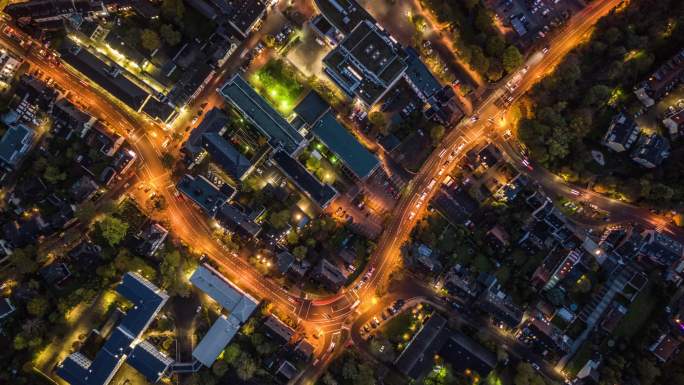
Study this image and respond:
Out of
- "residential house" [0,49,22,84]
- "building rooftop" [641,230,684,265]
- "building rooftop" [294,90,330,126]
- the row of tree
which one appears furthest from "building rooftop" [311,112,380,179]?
"residential house" [0,49,22,84]

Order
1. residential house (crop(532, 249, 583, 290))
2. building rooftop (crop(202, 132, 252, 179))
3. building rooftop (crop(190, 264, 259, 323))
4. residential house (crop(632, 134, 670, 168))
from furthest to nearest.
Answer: residential house (crop(532, 249, 583, 290)) → residential house (crop(632, 134, 670, 168)) → building rooftop (crop(202, 132, 252, 179)) → building rooftop (crop(190, 264, 259, 323))

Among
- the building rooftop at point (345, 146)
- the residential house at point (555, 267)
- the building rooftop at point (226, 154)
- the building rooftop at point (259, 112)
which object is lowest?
the building rooftop at point (226, 154)

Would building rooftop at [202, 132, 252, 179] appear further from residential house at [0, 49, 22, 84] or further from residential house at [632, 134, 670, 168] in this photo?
residential house at [632, 134, 670, 168]

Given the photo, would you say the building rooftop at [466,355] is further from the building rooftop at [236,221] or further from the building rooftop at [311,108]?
the building rooftop at [311,108]

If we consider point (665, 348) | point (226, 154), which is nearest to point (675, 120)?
point (665, 348)

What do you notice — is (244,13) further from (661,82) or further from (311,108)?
(661,82)

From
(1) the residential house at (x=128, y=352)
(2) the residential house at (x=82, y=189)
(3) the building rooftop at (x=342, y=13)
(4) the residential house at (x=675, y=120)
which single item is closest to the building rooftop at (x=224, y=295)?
(1) the residential house at (x=128, y=352)
